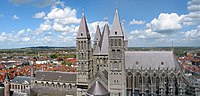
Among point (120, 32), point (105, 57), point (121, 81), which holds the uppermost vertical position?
point (120, 32)

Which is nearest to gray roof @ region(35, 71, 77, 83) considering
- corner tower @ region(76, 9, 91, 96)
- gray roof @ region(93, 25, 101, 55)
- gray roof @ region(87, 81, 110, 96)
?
corner tower @ region(76, 9, 91, 96)

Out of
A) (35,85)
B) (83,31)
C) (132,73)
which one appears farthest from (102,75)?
(35,85)

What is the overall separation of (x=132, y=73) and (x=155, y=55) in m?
8.28

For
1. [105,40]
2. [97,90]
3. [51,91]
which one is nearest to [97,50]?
[105,40]

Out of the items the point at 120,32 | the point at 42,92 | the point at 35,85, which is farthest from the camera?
the point at 35,85

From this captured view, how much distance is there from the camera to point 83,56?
202 ft

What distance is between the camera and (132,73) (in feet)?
201

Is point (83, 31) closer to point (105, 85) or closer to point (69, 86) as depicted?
point (105, 85)

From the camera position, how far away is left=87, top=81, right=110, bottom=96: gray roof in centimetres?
5392

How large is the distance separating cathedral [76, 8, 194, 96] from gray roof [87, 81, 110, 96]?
0.38 m

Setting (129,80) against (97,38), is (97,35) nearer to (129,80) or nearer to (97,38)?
(97,38)

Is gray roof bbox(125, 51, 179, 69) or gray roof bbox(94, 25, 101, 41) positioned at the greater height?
gray roof bbox(94, 25, 101, 41)

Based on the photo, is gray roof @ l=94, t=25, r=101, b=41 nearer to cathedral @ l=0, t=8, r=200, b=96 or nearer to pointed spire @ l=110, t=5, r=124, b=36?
cathedral @ l=0, t=8, r=200, b=96

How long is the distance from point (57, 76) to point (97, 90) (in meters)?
24.7
